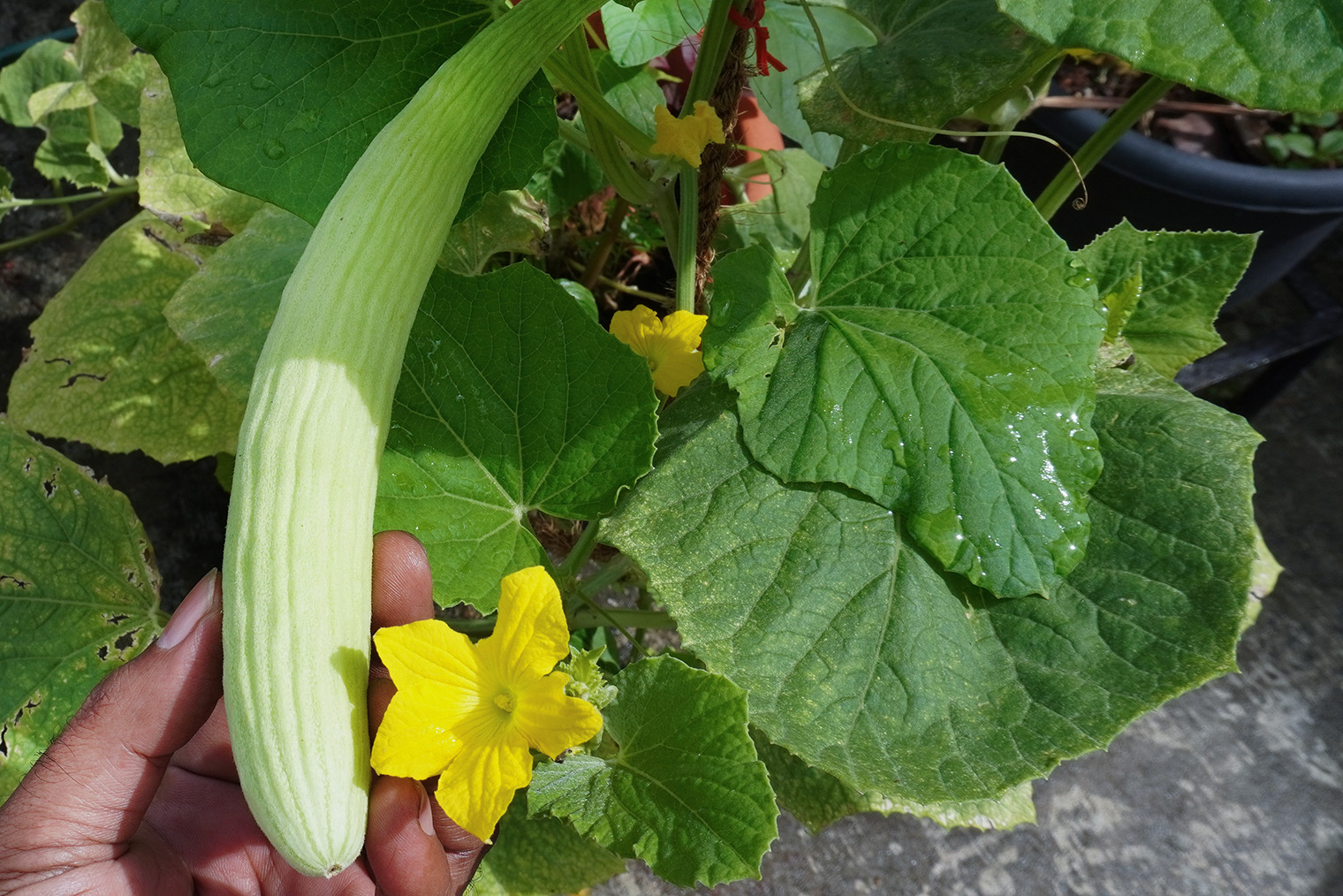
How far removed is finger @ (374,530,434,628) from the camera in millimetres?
558

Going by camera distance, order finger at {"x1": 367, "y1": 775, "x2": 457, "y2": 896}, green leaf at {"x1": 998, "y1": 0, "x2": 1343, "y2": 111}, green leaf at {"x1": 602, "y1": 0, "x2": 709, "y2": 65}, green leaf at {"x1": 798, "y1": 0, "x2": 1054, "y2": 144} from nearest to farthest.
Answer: green leaf at {"x1": 998, "y1": 0, "x2": 1343, "y2": 111} < finger at {"x1": 367, "y1": 775, "x2": 457, "y2": 896} < green leaf at {"x1": 798, "y1": 0, "x2": 1054, "y2": 144} < green leaf at {"x1": 602, "y1": 0, "x2": 709, "y2": 65}

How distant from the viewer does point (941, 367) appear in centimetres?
63

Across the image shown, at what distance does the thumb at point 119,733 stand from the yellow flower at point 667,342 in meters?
0.35

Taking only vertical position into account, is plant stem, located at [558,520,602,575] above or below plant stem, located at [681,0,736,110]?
below

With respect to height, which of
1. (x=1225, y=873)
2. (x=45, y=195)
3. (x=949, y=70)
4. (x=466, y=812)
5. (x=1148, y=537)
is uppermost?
(x=949, y=70)

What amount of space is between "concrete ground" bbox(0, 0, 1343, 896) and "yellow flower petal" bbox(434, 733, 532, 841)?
2.58ft

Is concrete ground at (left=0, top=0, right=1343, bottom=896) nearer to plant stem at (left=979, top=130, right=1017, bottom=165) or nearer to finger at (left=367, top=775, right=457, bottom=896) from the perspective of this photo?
finger at (left=367, top=775, right=457, bottom=896)

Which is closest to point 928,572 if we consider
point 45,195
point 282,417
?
point 282,417

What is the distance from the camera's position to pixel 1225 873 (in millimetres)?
1262

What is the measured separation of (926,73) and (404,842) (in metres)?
0.63

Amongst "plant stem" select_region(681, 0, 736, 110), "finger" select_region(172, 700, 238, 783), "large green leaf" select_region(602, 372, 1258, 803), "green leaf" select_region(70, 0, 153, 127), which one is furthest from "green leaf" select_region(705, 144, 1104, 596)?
"green leaf" select_region(70, 0, 153, 127)

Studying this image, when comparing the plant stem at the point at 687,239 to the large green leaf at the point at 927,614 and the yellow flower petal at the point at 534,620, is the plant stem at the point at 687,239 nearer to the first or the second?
the large green leaf at the point at 927,614

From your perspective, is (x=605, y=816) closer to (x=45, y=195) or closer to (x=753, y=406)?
(x=753, y=406)

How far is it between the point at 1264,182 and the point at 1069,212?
0.83 feet
